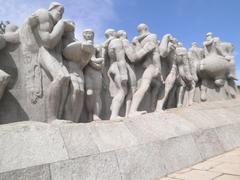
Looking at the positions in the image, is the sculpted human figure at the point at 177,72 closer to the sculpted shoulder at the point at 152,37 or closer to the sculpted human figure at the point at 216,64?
the sculpted shoulder at the point at 152,37

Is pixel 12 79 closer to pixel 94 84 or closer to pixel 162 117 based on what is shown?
pixel 94 84

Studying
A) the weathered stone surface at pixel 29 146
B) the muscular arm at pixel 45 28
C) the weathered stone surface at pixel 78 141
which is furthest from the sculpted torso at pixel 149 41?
the weathered stone surface at pixel 29 146

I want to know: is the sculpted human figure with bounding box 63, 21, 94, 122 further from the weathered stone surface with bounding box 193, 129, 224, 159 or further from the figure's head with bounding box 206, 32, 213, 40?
the figure's head with bounding box 206, 32, 213, 40

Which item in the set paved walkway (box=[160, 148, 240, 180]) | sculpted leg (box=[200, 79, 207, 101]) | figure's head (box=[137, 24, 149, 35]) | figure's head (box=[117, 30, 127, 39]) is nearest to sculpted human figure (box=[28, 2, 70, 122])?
figure's head (box=[117, 30, 127, 39])

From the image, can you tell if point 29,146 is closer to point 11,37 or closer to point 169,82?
point 11,37

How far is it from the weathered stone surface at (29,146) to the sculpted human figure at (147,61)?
10.9 ft

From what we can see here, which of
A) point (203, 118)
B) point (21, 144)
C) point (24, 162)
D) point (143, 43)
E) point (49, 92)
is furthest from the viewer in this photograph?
point (143, 43)

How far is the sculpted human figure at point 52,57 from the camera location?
5.02 m

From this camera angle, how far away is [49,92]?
5.02 meters

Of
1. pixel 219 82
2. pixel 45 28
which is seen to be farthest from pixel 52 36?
A: pixel 219 82

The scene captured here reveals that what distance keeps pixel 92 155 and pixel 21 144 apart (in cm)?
90

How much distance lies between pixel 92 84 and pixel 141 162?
7.55 feet

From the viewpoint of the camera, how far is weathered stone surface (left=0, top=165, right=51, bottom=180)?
9.86 ft

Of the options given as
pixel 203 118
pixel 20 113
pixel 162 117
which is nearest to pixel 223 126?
pixel 203 118
